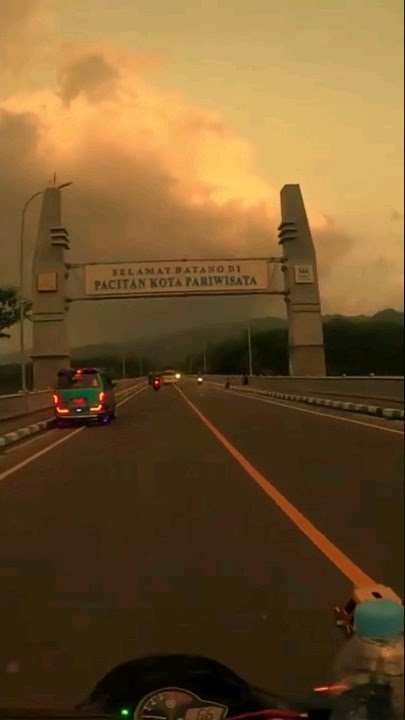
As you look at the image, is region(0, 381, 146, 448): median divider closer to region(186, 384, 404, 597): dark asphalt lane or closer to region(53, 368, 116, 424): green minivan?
region(53, 368, 116, 424): green minivan

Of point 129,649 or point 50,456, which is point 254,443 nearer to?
point 50,456

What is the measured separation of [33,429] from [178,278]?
2.20 metres

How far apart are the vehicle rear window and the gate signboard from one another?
0.59m

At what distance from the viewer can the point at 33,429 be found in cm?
671

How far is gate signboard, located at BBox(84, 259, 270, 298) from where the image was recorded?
15.5ft

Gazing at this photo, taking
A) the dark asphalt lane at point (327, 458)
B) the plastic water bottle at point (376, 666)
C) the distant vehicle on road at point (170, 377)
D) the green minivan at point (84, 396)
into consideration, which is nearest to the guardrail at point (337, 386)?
the dark asphalt lane at point (327, 458)

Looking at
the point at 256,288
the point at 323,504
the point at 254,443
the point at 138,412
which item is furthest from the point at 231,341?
the point at 254,443

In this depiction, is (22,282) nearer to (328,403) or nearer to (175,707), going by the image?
(175,707)

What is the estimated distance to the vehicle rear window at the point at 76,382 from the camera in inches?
215

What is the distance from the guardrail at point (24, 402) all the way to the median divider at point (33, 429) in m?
0.12

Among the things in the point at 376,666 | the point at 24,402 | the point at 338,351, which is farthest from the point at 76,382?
the point at 376,666

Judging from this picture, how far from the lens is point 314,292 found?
5074mm

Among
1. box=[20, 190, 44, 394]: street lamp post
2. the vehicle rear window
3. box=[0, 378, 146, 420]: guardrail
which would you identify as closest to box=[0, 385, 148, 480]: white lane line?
the vehicle rear window

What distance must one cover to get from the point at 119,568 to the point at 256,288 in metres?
1.70
